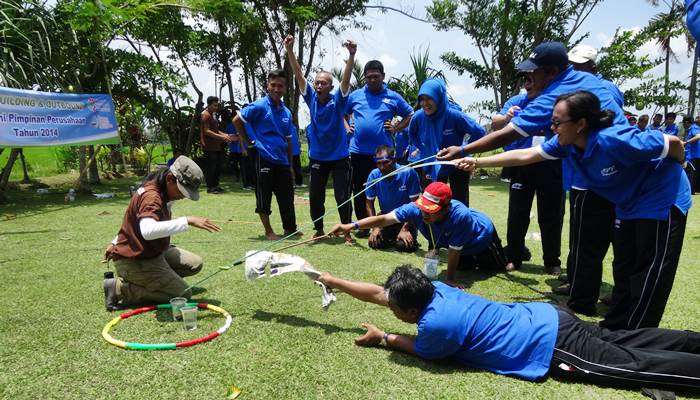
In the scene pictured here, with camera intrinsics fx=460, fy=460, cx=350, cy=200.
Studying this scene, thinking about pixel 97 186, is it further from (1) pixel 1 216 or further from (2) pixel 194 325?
(2) pixel 194 325

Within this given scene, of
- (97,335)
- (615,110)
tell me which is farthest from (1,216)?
(615,110)

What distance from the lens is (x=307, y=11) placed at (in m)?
12.4

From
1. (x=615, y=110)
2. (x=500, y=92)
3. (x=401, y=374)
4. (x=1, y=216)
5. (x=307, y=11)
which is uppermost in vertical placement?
(x=307, y=11)

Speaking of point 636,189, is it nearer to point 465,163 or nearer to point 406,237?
point 465,163

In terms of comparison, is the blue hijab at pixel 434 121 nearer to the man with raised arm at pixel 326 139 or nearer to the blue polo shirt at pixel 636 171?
the man with raised arm at pixel 326 139

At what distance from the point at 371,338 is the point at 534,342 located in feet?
3.23

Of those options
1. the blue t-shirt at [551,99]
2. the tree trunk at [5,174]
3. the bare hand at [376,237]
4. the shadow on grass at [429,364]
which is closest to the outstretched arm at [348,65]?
the bare hand at [376,237]

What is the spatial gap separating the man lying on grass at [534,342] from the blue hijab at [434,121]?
257 centimetres

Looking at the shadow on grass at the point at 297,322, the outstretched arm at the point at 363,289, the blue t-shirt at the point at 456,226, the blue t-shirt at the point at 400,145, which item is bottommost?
the shadow on grass at the point at 297,322

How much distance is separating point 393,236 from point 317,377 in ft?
11.0

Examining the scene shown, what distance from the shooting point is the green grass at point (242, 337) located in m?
2.51

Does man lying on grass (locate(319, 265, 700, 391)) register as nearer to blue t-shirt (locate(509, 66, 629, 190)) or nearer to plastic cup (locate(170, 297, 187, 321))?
blue t-shirt (locate(509, 66, 629, 190))

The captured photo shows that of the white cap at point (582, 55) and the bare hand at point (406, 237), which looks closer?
the white cap at point (582, 55)

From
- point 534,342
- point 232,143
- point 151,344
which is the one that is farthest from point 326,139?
point 232,143
